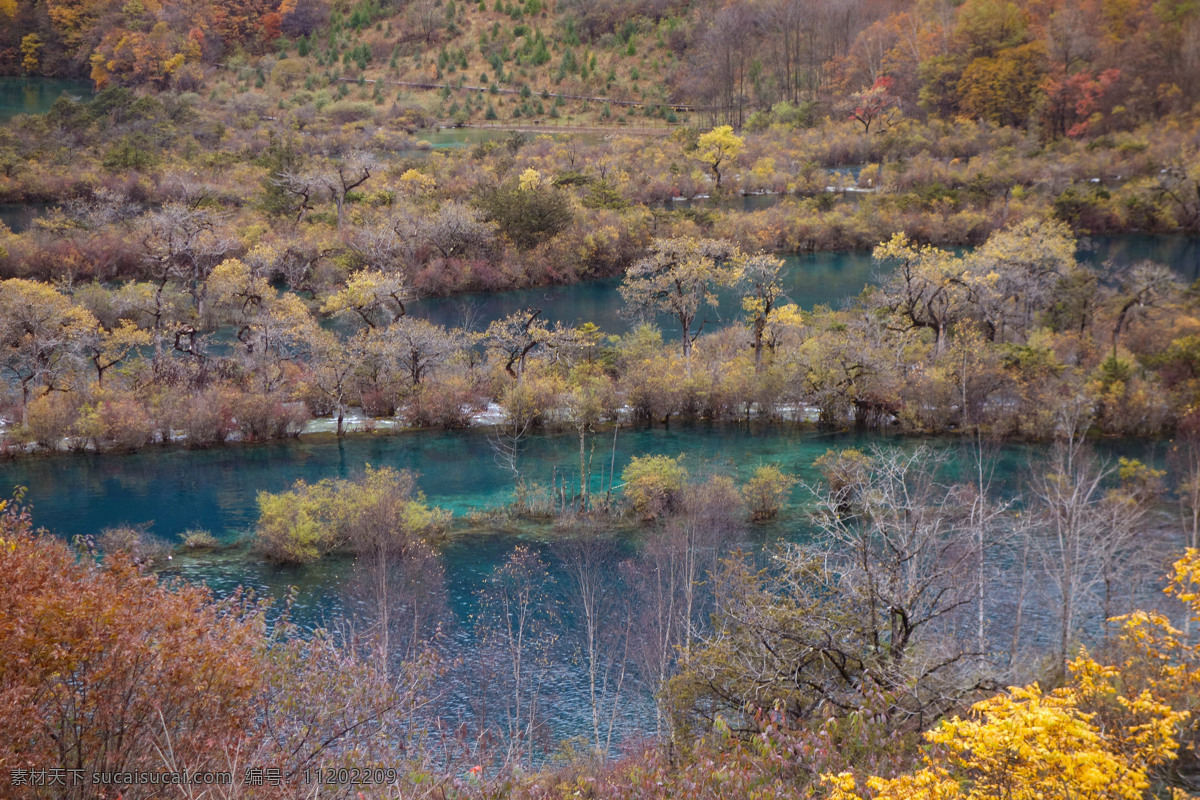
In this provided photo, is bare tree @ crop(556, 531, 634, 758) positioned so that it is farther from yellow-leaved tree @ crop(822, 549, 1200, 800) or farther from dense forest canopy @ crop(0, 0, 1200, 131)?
dense forest canopy @ crop(0, 0, 1200, 131)

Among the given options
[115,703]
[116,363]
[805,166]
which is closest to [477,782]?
[115,703]

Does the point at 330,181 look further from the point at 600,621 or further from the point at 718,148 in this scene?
the point at 600,621

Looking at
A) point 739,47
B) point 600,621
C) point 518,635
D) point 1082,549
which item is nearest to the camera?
point 518,635

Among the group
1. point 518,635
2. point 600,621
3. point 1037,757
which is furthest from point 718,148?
point 1037,757

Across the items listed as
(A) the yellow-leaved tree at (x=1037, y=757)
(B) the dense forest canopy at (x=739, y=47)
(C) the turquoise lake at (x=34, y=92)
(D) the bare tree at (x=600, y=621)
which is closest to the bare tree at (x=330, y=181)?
(D) the bare tree at (x=600, y=621)

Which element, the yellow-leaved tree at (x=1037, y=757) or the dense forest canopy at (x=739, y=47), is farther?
the dense forest canopy at (x=739, y=47)

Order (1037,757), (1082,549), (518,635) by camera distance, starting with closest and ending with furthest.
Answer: (1037,757) < (518,635) < (1082,549)

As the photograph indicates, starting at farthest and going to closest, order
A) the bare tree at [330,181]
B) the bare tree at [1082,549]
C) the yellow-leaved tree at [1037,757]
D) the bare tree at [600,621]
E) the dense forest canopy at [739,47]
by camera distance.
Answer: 1. the dense forest canopy at [739,47]
2. the bare tree at [330,181]
3. the bare tree at [1082,549]
4. the bare tree at [600,621]
5. the yellow-leaved tree at [1037,757]

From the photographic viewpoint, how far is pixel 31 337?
116 feet

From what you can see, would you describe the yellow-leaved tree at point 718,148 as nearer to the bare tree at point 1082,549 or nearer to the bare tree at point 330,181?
the bare tree at point 330,181

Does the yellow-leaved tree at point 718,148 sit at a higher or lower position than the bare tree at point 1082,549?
higher

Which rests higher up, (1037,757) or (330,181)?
(330,181)

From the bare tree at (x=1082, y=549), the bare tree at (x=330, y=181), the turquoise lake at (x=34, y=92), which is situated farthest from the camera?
the turquoise lake at (x=34, y=92)

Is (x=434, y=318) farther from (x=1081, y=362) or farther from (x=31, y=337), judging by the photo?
(x=1081, y=362)
